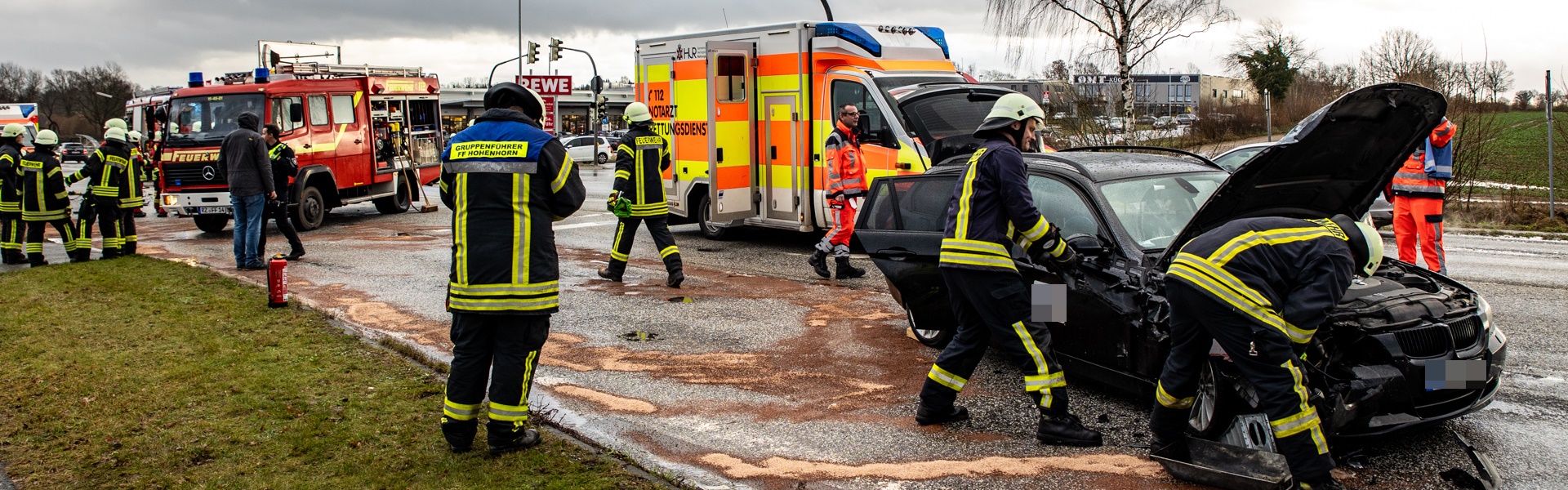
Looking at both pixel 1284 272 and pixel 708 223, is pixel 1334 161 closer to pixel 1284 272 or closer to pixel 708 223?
pixel 1284 272

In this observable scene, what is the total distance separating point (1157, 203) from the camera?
5.68m

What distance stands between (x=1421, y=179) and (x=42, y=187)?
1318 centimetres

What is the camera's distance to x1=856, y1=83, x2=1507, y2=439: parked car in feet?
14.1

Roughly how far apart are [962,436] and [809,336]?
96.4 inches

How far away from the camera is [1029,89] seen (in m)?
38.7

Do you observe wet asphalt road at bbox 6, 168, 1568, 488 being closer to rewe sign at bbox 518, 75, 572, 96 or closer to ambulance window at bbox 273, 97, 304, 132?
ambulance window at bbox 273, 97, 304, 132

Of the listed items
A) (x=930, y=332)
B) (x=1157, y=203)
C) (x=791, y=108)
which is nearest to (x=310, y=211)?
(x=791, y=108)

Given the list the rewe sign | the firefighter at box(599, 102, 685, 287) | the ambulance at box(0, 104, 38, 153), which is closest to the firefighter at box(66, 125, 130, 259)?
the firefighter at box(599, 102, 685, 287)

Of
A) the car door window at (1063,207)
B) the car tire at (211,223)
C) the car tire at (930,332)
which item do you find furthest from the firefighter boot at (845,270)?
the car tire at (211,223)

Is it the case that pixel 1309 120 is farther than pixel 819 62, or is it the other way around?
pixel 819 62

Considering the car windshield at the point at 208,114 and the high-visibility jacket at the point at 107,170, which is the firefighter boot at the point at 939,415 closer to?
the high-visibility jacket at the point at 107,170

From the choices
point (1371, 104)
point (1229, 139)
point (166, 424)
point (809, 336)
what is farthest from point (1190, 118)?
point (166, 424)

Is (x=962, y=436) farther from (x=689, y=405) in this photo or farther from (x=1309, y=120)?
(x=1309, y=120)

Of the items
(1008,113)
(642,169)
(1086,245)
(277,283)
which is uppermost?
(1008,113)
